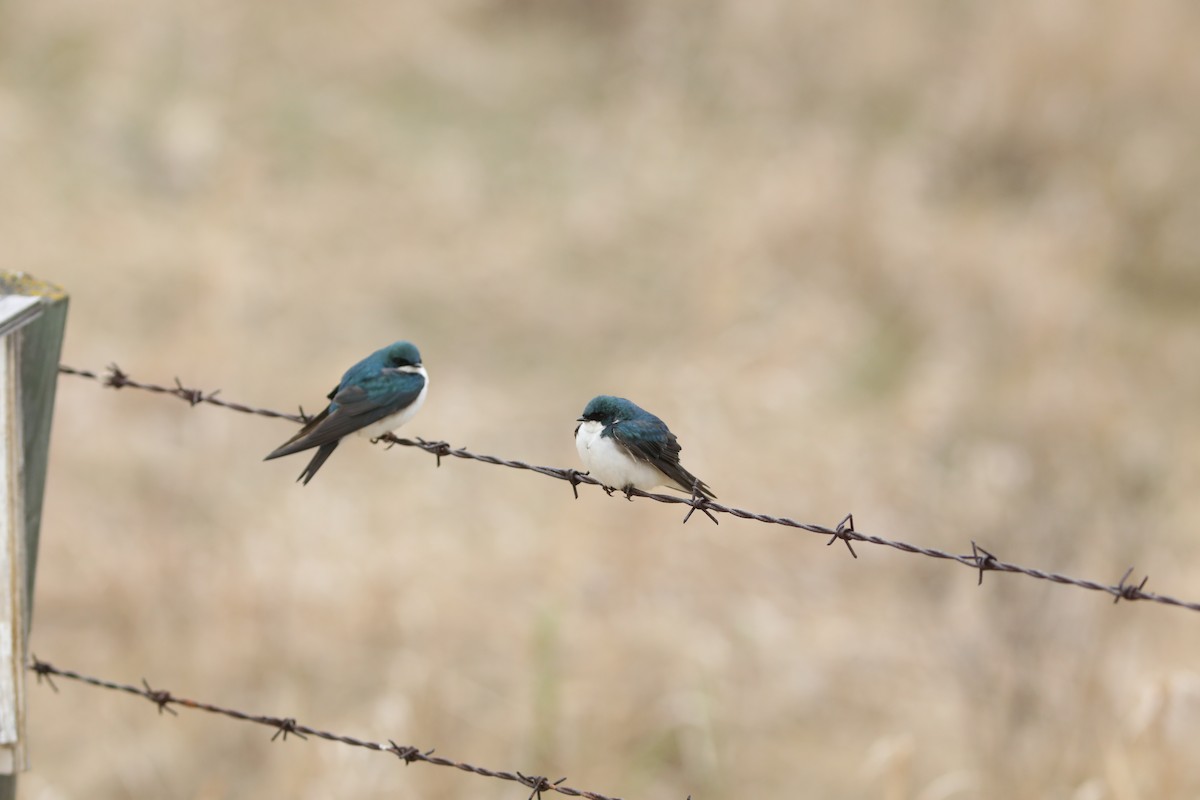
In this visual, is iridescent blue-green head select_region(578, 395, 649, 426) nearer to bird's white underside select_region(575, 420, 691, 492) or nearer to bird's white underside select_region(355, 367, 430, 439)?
bird's white underside select_region(575, 420, 691, 492)

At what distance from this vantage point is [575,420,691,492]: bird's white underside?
2.50 metres

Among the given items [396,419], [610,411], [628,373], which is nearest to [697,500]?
[610,411]

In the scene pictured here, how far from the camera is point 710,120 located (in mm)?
10789

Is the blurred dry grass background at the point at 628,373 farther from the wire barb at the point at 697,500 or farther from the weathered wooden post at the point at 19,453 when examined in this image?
the wire barb at the point at 697,500

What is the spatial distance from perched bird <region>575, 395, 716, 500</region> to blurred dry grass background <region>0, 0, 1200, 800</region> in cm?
145

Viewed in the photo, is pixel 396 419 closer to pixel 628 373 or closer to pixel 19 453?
pixel 19 453

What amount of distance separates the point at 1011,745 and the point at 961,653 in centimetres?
62

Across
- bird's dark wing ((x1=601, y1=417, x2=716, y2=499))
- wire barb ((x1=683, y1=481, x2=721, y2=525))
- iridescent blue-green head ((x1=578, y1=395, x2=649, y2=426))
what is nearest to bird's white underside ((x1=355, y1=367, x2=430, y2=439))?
iridescent blue-green head ((x1=578, y1=395, x2=649, y2=426))

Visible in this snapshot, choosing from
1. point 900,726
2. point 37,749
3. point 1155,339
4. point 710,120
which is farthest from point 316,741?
point 710,120

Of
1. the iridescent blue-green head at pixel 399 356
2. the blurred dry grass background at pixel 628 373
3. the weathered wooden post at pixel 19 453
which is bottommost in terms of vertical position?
the weathered wooden post at pixel 19 453

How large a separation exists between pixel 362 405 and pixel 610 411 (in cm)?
57

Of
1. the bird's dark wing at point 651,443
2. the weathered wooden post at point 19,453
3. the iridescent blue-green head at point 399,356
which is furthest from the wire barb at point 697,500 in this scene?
the weathered wooden post at point 19,453

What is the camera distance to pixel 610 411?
2576 mm

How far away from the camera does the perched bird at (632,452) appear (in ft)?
8.11
